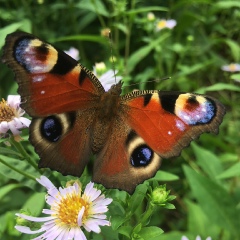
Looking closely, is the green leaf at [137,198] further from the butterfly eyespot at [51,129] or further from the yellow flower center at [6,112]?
the yellow flower center at [6,112]

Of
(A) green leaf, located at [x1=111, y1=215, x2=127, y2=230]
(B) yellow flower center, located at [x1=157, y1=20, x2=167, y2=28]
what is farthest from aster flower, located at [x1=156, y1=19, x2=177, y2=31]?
(A) green leaf, located at [x1=111, y1=215, x2=127, y2=230]

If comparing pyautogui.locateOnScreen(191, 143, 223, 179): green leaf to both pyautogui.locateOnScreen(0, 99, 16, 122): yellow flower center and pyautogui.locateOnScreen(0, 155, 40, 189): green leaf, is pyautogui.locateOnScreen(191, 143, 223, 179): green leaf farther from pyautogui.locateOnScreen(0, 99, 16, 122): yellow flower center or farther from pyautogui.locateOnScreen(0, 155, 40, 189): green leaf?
pyautogui.locateOnScreen(0, 99, 16, 122): yellow flower center

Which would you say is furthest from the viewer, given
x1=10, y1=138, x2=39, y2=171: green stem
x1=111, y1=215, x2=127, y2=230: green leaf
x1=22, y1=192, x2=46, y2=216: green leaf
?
x1=22, y1=192, x2=46, y2=216: green leaf

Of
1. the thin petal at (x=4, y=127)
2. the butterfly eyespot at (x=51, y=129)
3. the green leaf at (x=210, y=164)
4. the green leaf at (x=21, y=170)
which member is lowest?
the green leaf at (x=210, y=164)

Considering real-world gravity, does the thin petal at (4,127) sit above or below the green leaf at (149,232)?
above

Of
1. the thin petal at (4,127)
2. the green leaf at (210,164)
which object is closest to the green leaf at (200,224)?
the green leaf at (210,164)

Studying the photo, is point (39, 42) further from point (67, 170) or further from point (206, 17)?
point (206, 17)

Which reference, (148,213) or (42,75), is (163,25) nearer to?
(42,75)
